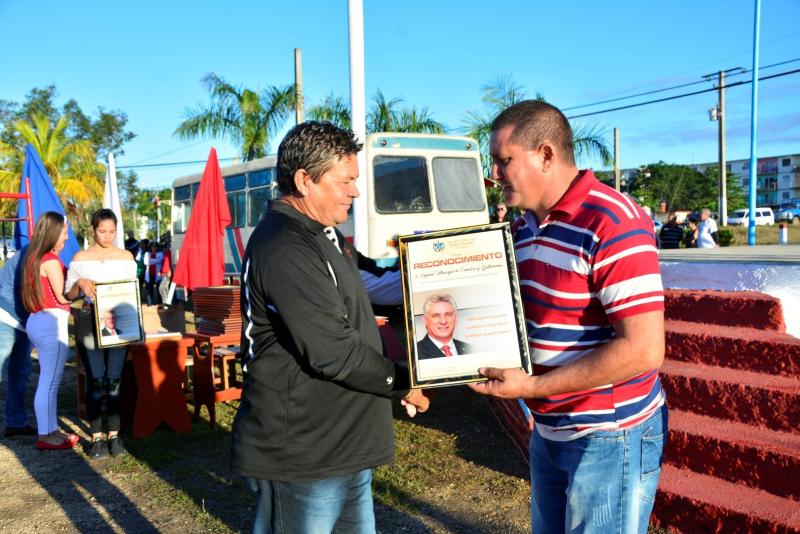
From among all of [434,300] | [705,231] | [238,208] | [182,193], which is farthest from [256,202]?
[434,300]

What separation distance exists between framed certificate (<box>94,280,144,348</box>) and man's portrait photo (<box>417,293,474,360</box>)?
392 centimetres

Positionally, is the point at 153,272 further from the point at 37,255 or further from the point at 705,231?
the point at 37,255

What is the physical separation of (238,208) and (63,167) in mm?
20828

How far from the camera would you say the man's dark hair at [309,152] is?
2.27 m

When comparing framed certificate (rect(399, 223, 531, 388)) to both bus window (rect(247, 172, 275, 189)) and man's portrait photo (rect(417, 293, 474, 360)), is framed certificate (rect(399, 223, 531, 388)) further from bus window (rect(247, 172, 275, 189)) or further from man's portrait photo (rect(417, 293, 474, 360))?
bus window (rect(247, 172, 275, 189))

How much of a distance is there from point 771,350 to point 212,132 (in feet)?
66.0

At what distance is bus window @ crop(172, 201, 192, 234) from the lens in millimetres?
19281

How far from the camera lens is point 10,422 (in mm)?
6680

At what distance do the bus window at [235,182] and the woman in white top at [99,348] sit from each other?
35.3 feet

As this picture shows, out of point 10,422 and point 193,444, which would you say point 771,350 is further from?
point 10,422

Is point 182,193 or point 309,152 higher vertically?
point 182,193

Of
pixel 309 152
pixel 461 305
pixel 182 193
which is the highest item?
pixel 182 193

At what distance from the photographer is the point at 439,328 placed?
2.21 metres

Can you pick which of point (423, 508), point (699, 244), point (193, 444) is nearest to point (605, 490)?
point (423, 508)
